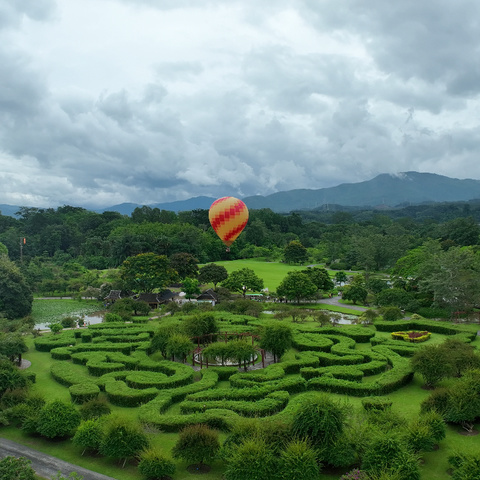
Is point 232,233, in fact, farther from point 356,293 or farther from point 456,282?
point 356,293

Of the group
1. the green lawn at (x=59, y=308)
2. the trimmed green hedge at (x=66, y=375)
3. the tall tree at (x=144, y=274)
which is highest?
the tall tree at (x=144, y=274)

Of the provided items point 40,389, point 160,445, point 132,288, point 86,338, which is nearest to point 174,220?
point 132,288

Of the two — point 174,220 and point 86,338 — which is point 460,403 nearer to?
point 86,338

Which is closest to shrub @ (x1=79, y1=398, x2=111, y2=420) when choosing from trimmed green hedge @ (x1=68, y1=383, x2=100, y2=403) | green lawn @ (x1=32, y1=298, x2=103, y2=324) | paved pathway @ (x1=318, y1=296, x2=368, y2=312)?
trimmed green hedge @ (x1=68, y1=383, x2=100, y2=403)

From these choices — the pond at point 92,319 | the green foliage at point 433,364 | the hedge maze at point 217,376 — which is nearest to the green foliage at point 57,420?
the hedge maze at point 217,376

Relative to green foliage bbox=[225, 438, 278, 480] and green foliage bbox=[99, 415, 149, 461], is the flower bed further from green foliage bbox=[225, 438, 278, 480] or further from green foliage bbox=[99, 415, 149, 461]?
green foliage bbox=[99, 415, 149, 461]

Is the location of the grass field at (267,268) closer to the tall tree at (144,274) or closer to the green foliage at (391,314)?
the tall tree at (144,274)
